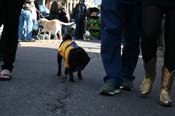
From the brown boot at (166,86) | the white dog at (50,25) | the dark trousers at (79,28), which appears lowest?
the dark trousers at (79,28)

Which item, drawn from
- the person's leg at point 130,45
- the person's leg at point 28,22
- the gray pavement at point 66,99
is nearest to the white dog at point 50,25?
the person's leg at point 28,22

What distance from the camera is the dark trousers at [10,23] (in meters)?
5.89

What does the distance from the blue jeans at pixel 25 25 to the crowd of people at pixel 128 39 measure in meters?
11.9

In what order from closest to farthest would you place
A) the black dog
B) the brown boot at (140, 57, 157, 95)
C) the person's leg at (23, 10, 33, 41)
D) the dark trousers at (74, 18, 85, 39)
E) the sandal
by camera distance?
1. the brown boot at (140, 57, 157, 95)
2. the sandal
3. the black dog
4. the person's leg at (23, 10, 33, 41)
5. the dark trousers at (74, 18, 85, 39)

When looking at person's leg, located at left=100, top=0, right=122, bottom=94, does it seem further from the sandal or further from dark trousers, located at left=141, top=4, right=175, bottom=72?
the sandal

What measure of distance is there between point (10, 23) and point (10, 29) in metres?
0.08

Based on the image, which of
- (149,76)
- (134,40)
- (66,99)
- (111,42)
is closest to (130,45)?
(134,40)

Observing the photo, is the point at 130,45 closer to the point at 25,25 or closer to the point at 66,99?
the point at 66,99

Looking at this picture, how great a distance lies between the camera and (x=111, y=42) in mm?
5375

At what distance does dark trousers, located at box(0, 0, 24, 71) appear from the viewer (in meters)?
5.89

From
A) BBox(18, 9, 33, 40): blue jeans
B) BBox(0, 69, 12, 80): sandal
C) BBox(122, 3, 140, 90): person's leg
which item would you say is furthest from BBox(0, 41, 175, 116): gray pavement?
BBox(18, 9, 33, 40): blue jeans

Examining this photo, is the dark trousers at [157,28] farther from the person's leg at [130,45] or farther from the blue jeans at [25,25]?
the blue jeans at [25,25]

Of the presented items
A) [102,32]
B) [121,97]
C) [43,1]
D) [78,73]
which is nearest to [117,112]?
[121,97]

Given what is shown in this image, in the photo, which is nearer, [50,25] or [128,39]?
[128,39]
